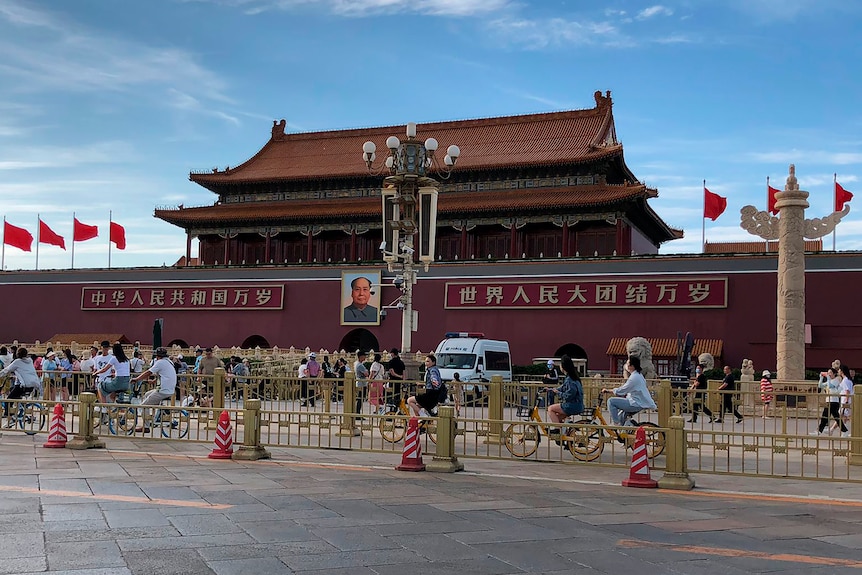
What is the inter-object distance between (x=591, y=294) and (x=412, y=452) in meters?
20.6

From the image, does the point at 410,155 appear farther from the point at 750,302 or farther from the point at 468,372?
the point at 750,302

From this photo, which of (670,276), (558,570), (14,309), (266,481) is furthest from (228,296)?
(558,570)

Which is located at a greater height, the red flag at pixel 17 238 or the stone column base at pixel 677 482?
the red flag at pixel 17 238

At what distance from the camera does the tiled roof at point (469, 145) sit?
3597 cm

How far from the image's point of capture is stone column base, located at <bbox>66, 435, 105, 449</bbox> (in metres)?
12.2

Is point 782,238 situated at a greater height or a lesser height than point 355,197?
lesser

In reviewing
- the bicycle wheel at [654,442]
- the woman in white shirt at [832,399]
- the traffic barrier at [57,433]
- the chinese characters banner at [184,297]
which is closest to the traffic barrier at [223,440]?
the traffic barrier at [57,433]

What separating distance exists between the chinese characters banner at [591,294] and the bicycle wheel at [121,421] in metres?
19.1

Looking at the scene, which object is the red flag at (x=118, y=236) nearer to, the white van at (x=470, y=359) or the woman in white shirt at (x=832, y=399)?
the white van at (x=470, y=359)

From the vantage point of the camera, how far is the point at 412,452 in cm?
1081

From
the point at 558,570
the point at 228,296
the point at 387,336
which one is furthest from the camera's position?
the point at 228,296

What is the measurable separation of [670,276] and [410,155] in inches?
597

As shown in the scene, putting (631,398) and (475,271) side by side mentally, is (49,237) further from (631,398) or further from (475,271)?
(631,398)

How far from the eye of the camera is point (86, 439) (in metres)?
12.2
